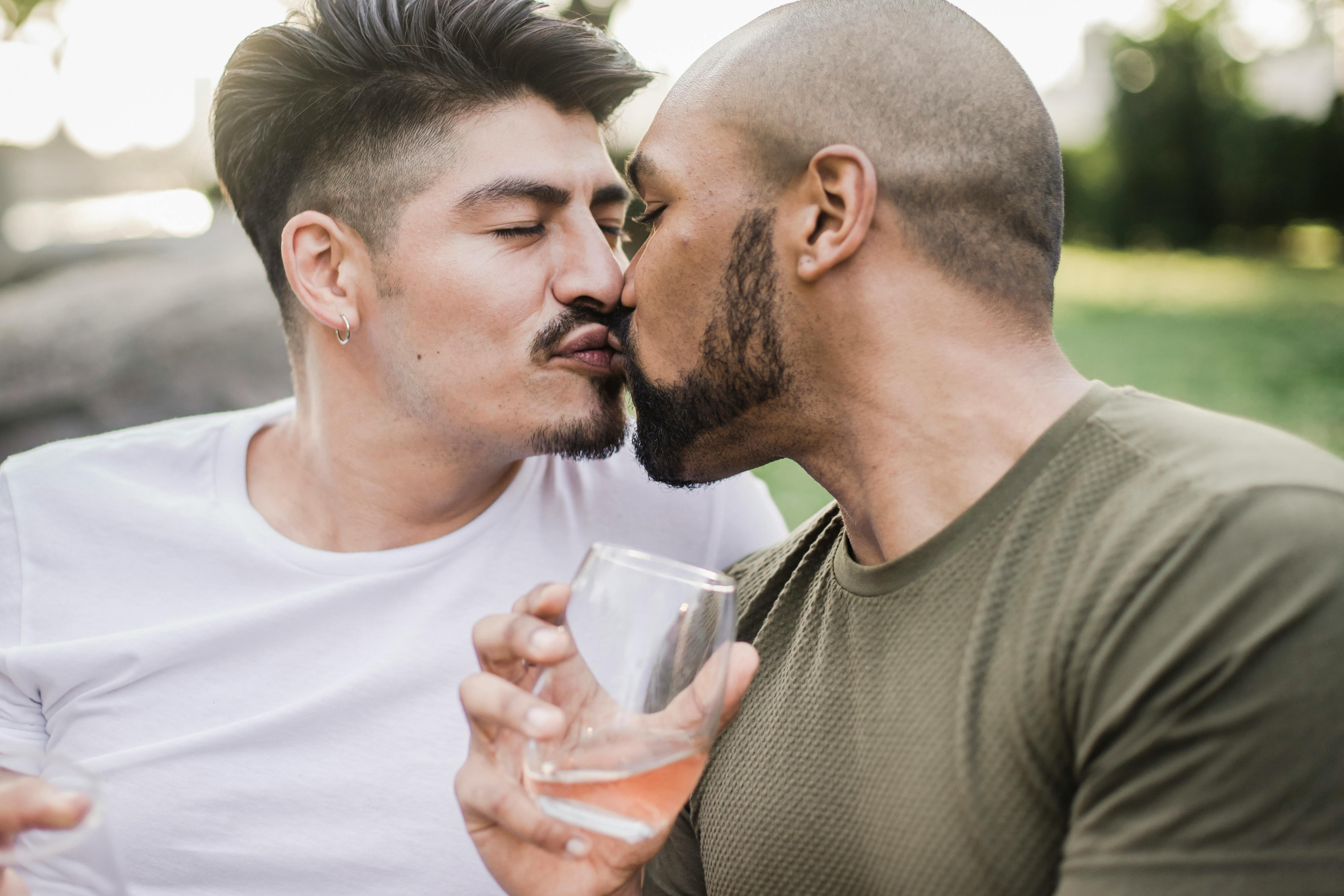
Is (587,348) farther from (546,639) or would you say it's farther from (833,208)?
(546,639)

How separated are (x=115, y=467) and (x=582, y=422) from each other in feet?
4.45

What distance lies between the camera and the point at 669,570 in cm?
143

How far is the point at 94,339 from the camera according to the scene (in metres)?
5.43

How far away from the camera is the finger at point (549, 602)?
159cm

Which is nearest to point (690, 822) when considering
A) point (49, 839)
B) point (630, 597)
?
point (630, 597)

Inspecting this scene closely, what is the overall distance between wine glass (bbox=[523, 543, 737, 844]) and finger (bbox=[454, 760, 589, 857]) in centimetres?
6

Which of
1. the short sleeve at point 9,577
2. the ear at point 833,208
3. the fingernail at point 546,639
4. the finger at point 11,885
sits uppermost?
the ear at point 833,208

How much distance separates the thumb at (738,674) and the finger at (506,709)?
0.82 ft

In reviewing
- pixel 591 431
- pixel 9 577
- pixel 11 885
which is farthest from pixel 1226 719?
pixel 9 577

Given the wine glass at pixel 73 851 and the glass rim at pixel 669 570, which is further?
the glass rim at pixel 669 570

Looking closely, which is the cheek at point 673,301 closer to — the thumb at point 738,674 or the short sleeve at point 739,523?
the short sleeve at point 739,523

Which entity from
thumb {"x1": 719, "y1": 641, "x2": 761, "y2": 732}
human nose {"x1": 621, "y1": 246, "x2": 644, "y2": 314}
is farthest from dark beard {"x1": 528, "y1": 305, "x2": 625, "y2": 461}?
thumb {"x1": 719, "y1": 641, "x2": 761, "y2": 732}

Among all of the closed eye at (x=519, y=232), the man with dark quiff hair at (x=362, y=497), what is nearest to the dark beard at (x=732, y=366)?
the man with dark quiff hair at (x=362, y=497)

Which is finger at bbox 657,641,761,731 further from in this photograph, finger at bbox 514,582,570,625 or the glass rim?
finger at bbox 514,582,570,625
